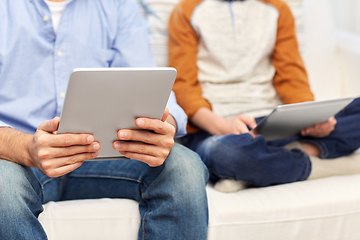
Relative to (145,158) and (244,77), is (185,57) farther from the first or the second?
(145,158)

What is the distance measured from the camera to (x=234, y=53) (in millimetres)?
1205

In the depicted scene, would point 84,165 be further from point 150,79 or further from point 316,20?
point 316,20

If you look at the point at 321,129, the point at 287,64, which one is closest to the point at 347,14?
the point at 287,64

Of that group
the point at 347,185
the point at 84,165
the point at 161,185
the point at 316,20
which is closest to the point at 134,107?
the point at 161,185

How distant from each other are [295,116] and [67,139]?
0.56 metres

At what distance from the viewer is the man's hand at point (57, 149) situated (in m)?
0.61

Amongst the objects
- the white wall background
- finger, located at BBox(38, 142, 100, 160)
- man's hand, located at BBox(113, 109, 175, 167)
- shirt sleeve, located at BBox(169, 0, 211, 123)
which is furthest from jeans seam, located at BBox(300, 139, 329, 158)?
the white wall background

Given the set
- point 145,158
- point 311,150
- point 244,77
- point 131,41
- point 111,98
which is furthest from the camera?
point 244,77

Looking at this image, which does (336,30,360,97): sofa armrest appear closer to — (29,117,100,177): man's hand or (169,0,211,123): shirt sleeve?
(169,0,211,123): shirt sleeve

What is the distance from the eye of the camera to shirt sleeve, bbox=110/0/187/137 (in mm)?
960

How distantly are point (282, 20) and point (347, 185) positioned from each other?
2.05 feet

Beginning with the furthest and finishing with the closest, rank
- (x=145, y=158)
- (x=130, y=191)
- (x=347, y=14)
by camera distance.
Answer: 1. (x=347, y=14)
2. (x=130, y=191)
3. (x=145, y=158)

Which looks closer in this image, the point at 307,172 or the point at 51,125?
the point at 51,125

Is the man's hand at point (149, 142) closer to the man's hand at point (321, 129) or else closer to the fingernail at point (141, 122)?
the fingernail at point (141, 122)
